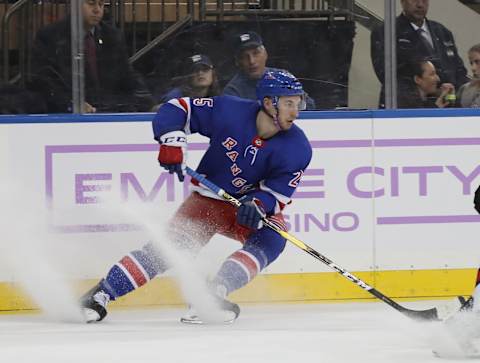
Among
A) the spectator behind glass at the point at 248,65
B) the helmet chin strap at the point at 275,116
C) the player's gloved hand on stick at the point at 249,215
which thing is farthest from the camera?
the spectator behind glass at the point at 248,65

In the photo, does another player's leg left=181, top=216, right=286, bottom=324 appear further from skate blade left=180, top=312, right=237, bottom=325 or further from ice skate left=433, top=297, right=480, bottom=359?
ice skate left=433, top=297, right=480, bottom=359

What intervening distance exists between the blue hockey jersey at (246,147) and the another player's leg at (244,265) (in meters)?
0.13

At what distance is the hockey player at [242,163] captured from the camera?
5145 mm

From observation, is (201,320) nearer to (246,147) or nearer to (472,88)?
(246,147)

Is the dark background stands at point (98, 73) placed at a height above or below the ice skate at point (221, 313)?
above

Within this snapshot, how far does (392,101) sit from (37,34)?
61.7 inches

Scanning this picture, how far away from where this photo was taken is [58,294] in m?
5.46

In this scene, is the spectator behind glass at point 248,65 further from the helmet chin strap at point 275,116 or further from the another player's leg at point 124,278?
the another player's leg at point 124,278

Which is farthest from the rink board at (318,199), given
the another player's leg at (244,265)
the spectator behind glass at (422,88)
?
the another player's leg at (244,265)

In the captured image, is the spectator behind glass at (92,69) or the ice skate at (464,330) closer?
the ice skate at (464,330)

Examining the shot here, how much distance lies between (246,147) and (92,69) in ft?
3.15

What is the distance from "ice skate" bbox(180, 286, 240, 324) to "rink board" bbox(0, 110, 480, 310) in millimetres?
531

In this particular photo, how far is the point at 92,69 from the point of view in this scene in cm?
580

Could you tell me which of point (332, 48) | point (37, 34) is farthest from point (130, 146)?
point (332, 48)
